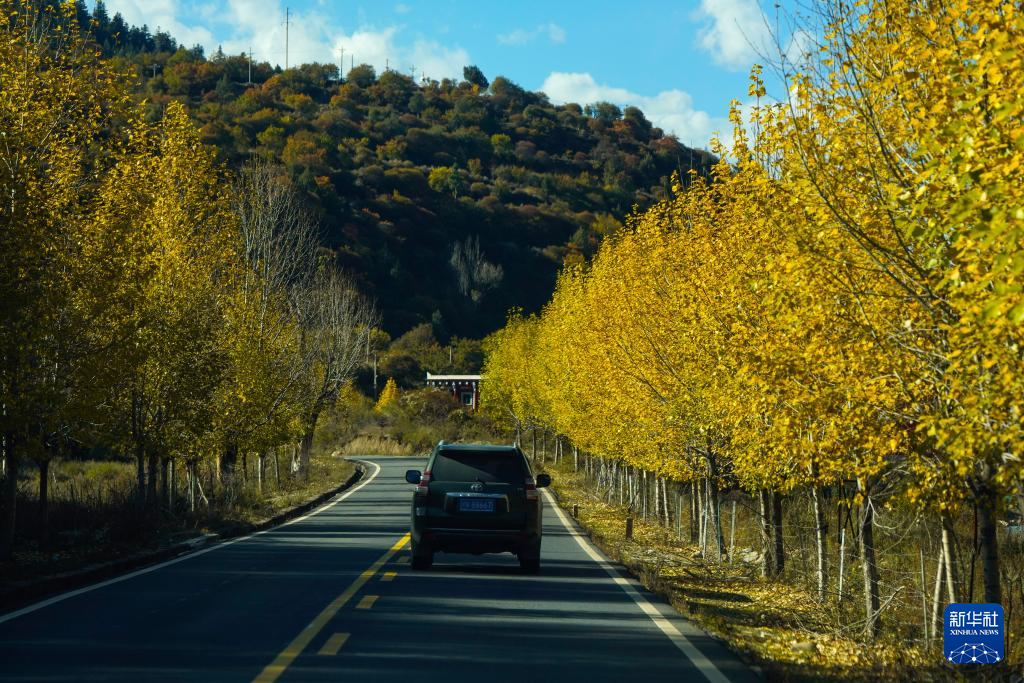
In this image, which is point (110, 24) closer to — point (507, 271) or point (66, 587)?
point (507, 271)

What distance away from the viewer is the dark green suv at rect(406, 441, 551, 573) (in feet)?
54.4

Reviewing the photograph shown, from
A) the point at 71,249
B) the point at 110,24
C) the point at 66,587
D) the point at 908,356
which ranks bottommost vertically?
the point at 66,587

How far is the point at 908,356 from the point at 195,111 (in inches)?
4825

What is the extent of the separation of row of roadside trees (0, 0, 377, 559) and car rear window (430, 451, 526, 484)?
17.2ft

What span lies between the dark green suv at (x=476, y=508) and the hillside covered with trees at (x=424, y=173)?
3131 inches

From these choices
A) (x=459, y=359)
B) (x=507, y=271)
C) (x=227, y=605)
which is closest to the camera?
(x=227, y=605)

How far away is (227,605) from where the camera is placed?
12.8 meters

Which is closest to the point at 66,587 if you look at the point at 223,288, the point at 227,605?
the point at 227,605

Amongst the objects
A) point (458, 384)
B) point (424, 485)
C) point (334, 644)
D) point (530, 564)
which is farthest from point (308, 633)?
point (458, 384)

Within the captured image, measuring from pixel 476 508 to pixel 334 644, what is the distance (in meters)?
6.59

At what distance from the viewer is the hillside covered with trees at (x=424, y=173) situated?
121 metres

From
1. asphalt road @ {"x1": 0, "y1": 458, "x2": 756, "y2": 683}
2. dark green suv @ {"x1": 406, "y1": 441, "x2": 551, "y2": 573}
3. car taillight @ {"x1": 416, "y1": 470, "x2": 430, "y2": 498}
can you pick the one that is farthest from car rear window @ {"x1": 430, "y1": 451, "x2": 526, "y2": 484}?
asphalt road @ {"x1": 0, "y1": 458, "x2": 756, "y2": 683}

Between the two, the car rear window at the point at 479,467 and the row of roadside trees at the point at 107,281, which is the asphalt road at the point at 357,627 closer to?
the car rear window at the point at 479,467

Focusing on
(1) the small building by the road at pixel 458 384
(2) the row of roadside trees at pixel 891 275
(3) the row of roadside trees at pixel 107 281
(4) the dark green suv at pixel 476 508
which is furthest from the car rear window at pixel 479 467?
(1) the small building by the road at pixel 458 384
